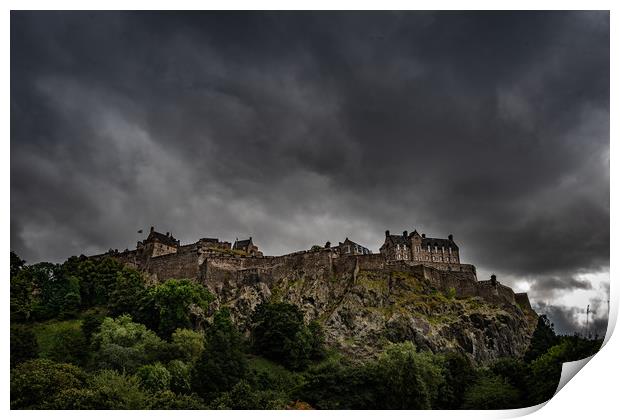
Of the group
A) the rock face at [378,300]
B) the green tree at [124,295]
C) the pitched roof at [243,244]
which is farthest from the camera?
the pitched roof at [243,244]

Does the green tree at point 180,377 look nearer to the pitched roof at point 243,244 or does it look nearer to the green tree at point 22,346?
the green tree at point 22,346

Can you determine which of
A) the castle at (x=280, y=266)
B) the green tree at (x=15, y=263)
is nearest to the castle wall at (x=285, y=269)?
the castle at (x=280, y=266)

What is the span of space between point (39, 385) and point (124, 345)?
31.9 feet

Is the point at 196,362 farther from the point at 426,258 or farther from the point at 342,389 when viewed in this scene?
the point at 426,258

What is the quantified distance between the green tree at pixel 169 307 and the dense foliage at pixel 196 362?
0.06m

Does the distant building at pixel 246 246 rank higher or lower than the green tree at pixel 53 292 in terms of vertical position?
higher

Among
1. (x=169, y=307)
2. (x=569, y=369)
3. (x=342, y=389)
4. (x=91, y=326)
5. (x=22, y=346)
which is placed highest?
(x=169, y=307)

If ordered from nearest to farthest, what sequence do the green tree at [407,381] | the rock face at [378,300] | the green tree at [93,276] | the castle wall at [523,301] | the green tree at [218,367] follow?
1. the green tree at [407,381]
2. the green tree at [218,367]
3. the green tree at [93,276]
4. the rock face at [378,300]
5. the castle wall at [523,301]

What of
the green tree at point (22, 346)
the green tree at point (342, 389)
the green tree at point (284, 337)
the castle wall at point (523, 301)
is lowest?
the green tree at point (342, 389)

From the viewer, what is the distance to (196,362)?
80.0 ft

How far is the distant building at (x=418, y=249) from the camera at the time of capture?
169ft

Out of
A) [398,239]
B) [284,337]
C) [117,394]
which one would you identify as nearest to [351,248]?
[398,239]

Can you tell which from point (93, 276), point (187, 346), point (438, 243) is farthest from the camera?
point (438, 243)

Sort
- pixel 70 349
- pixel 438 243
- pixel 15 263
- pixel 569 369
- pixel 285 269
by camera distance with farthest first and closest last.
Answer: pixel 438 243 < pixel 285 269 < pixel 15 263 < pixel 70 349 < pixel 569 369
